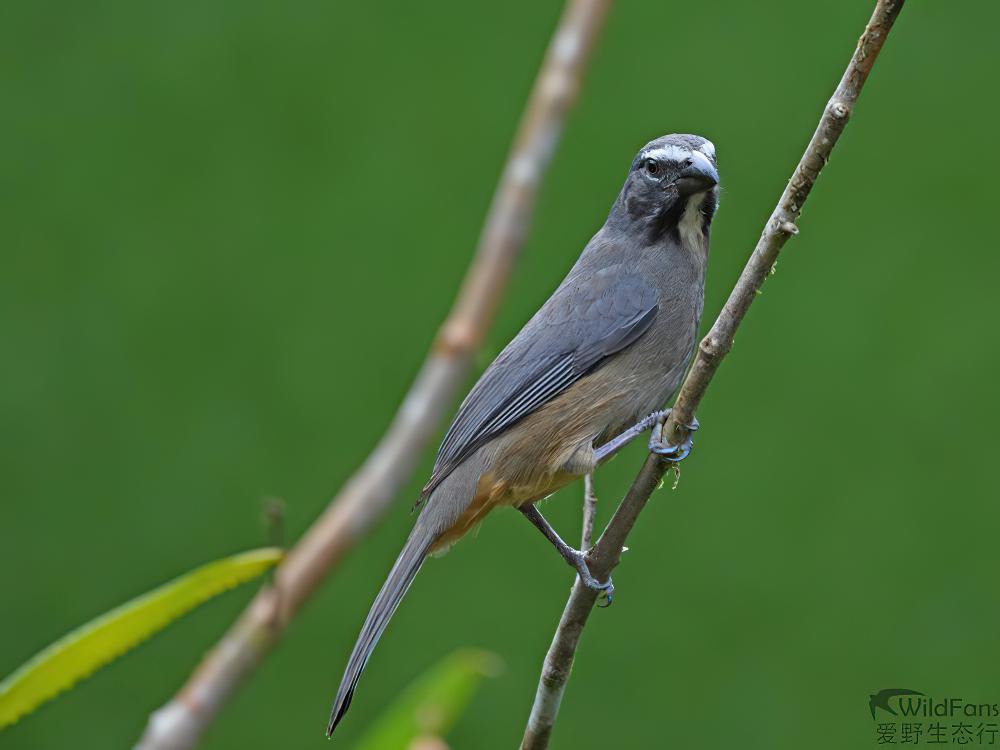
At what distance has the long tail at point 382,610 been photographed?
6.92 ft

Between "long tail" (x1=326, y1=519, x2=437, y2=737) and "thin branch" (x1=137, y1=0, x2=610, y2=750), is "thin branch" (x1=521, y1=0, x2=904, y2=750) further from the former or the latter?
"thin branch" (x1=137, y1=0, x2=610, y2=750)

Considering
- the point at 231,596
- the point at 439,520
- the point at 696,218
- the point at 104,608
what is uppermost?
the point at 696,218

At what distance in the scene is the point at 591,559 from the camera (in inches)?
92.5

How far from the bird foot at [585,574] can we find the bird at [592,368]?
0.31ft

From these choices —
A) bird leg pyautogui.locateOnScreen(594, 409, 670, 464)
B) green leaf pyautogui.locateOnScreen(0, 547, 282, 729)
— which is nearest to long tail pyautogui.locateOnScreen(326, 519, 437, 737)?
bird leg pyautogui.locateOnScreen(594, 409, 670, 464)

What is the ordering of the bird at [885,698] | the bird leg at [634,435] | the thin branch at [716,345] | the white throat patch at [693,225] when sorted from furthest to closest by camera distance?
the bird at [885,698] < the white throat patch at [693,225] < the bird leg at [634,435] < the thin branch at [716,345]

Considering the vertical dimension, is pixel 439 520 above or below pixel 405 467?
below

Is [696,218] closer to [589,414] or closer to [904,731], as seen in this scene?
[589,414]

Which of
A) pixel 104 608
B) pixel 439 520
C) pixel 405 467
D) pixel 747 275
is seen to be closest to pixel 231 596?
pixel 104 608

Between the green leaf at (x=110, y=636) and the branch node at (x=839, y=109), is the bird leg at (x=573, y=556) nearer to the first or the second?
the branch node at (x=839, y=109)

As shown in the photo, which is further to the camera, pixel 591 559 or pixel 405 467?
pixel 591 559

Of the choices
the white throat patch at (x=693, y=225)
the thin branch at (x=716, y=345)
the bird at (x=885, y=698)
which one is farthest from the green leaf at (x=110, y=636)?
the bird at (x=885, y=698)

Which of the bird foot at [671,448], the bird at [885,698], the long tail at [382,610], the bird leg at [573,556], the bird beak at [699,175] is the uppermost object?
the bird beak at [699,175]

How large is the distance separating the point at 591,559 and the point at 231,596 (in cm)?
212
